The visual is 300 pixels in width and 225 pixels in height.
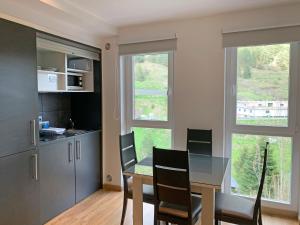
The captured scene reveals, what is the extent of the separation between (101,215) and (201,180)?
5.06ft

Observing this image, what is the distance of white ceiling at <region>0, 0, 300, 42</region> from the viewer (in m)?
2.38

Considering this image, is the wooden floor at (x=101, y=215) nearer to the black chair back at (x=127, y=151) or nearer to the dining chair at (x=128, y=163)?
the dining chair at (x=128, y=163)

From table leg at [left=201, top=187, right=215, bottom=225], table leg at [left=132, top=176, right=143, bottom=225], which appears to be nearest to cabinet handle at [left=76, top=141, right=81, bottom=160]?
table leg at [left=132, top=176, right=143, bottom=225]

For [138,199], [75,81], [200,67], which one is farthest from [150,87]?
[138,199]

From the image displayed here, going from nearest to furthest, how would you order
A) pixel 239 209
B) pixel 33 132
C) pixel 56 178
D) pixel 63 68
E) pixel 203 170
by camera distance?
1. pixel 239 209
2. pixel 203 170
3. pixel 33 132
4. pixel 56 178
5. pixel 63 68

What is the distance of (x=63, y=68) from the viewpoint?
3123 mm

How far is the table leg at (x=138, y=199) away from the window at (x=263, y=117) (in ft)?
4.65

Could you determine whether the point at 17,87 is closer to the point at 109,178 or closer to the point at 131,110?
the point at 131,110

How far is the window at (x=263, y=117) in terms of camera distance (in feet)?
9.36

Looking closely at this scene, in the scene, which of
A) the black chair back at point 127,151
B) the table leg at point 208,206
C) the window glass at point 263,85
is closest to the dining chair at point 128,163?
the black chair back at point 127,151

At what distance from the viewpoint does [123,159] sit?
2643 mm

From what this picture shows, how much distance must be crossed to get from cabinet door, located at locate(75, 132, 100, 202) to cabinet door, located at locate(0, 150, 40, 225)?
70cm

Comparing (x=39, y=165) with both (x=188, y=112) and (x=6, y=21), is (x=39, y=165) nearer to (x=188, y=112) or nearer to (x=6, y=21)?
(x=6, y=21)

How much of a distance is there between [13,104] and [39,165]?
713 millimetres
